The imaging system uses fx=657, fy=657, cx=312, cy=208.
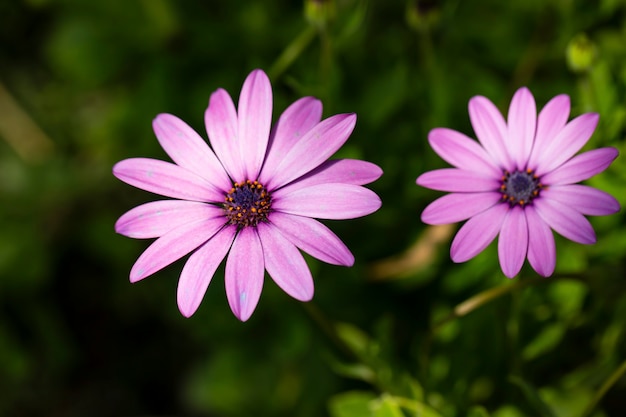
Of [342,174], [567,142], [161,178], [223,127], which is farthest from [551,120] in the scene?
[161,178]

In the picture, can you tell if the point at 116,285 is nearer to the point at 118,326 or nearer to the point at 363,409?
the point at 118,326

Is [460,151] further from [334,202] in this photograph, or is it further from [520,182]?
[334,202]

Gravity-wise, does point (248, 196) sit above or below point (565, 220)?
above

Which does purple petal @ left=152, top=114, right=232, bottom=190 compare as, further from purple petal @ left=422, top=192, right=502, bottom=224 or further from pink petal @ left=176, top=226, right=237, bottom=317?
purple petal @ left=422, top=192, right=502, bottom=224

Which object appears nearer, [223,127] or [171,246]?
[171,246]

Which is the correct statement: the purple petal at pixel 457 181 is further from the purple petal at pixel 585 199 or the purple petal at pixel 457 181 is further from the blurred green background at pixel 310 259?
the blurred green background at pixel 310 259

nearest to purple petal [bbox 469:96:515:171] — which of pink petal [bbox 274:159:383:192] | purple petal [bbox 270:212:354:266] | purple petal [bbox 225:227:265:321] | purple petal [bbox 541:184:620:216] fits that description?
purple petal [bbox 541:184:620:216]

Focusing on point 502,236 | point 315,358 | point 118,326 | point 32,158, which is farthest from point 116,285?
point 502,236
